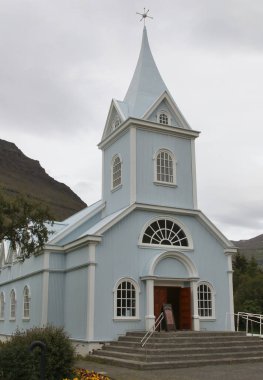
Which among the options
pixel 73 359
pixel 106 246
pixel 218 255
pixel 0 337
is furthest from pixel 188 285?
pixel 0 337

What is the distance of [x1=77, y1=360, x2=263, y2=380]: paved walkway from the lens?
14641 millimetres

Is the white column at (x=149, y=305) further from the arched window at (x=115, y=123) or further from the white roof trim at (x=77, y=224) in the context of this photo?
the arched window at (x=115, y=123)

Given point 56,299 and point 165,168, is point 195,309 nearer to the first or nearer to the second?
point 56,299

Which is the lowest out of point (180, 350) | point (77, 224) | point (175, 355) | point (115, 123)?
point (175, 355)

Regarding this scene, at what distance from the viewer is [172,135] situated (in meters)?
25.7

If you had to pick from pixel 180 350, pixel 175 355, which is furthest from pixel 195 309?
pixel 175 355

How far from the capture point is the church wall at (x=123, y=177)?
24.4 m

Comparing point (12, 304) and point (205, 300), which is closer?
point (205, 300)

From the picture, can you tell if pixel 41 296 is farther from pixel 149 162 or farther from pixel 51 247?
pixel 149 162

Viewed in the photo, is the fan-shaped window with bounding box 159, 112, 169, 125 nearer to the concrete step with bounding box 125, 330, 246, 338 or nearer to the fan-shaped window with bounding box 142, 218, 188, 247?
the fan-shaped window with bounding box 142, 218, 188, 247

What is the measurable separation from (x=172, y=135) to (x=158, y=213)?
181 inches

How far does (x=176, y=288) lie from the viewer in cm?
2372

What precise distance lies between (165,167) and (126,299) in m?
7.26

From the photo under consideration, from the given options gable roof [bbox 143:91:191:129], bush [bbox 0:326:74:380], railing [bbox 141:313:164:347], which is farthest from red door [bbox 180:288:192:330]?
bush [bbox 0:326:74:380]
